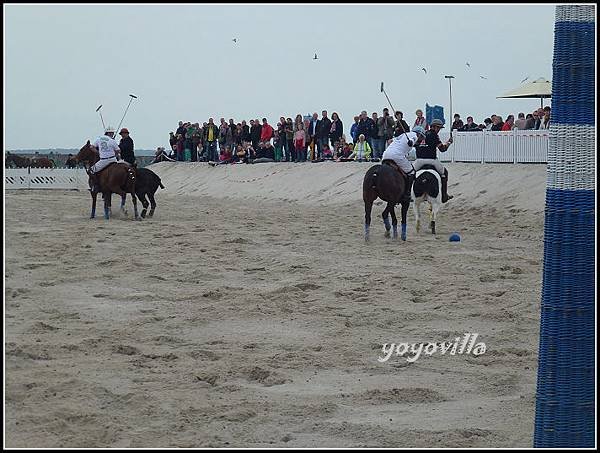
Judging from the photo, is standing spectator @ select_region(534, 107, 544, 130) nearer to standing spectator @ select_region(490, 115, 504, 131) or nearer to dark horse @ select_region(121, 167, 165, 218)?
standing spectator @ select_region(490, 115, 504, 131)

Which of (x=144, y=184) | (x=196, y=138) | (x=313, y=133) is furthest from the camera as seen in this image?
(x=196, y=138)

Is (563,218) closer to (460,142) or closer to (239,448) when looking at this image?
(239,448)

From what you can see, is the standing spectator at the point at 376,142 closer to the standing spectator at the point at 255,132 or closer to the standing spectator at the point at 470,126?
the standing spectator at the point at 470,126

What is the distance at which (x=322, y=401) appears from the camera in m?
7.34

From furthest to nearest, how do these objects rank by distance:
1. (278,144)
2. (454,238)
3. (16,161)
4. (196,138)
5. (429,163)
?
(16,161), (196,138), (278,144), (429,163), (454,238)

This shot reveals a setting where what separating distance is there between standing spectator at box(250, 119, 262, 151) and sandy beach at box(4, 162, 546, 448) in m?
16.8

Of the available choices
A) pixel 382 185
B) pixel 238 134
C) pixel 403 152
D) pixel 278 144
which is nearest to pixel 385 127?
pixel 278 144

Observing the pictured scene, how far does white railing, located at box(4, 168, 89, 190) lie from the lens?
36.7m

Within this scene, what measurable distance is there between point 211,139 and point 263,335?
100 ft

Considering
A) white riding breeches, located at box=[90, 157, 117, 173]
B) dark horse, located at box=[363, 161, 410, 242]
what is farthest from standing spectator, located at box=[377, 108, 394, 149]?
dark horse, located at box=[363, 161, 410, 242]

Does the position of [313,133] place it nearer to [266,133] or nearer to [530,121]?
[266,133]

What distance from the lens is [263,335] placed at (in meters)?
9.59

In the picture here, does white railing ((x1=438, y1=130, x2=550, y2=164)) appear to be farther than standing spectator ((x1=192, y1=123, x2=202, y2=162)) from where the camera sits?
No

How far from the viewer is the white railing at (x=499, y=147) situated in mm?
24922
